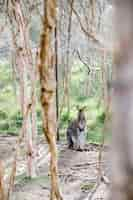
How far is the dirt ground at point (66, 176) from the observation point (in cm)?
286

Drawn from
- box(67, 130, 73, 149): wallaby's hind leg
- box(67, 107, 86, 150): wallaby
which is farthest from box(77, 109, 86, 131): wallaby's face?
box(67, 130, 73, 149): wallaby's hind leg

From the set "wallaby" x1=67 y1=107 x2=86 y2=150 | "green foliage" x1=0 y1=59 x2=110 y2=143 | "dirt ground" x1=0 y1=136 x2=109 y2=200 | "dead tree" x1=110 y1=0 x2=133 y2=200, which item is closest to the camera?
"dead tree" x1=110 y1=0 x2=133 y2=200

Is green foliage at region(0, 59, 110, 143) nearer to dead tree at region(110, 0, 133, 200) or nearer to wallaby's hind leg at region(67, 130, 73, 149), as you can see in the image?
wallaby's hind leg at region(67, 130, 73, 149)

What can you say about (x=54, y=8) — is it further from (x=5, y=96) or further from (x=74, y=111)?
(x=5, y=96)

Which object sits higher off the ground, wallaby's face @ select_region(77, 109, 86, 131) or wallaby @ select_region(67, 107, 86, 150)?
wallaby's face @ select_region(77, 109, 86, 131)

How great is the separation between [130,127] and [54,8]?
329mm

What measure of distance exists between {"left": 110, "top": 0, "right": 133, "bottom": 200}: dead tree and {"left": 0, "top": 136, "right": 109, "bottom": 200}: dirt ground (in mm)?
2141

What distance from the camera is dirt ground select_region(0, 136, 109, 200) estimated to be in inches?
113

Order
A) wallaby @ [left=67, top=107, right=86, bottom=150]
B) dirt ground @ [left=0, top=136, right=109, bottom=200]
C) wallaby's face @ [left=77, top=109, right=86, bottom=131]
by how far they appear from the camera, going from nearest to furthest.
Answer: dirt ground @ [left=0, top=136, right=109, bottom=200], wallaby @ [left=67, top=107, right=86, bottom=150], wallaby's face @ [left=77, top=109, right=86, bottom=131]

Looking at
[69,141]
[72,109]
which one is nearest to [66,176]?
[69,141]

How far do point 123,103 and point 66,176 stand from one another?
123 inches

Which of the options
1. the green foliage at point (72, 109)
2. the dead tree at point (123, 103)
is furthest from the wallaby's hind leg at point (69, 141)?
the dead tree at point (123, 103)

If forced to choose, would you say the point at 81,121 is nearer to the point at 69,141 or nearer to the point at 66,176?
the point at 69,141

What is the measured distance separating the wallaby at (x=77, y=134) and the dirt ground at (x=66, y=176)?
77mm
